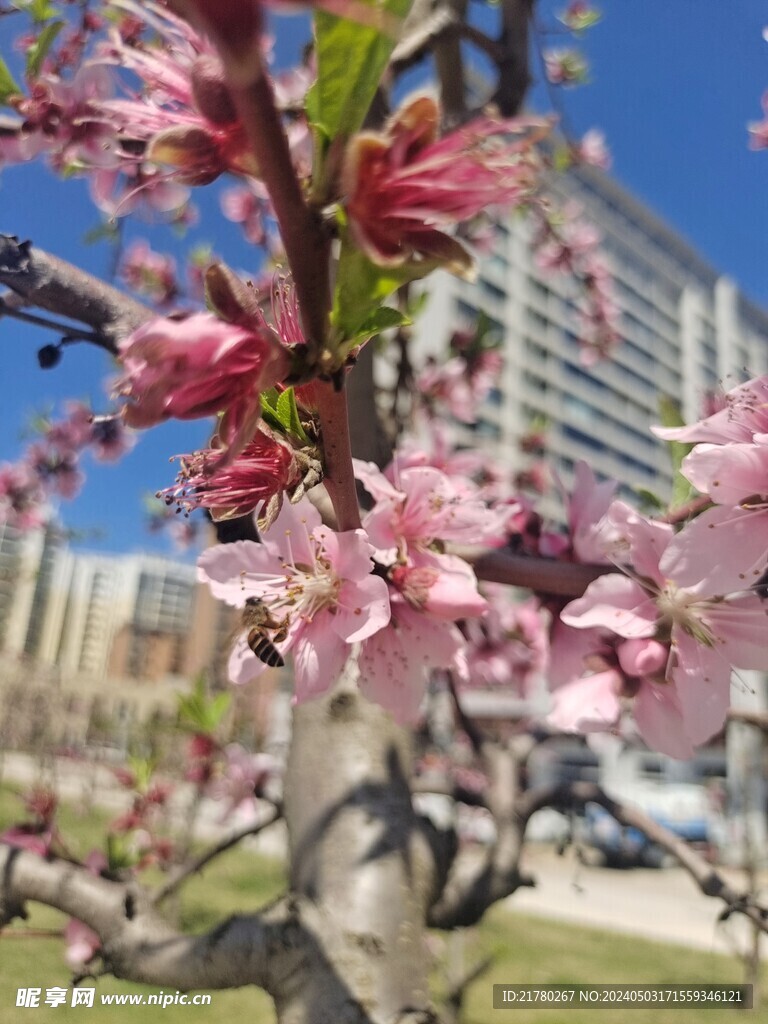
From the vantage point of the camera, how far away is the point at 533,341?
34031mm

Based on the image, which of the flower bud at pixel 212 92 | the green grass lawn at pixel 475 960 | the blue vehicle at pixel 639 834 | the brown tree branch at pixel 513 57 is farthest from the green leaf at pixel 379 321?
the brown tree branch at pixel 513 57

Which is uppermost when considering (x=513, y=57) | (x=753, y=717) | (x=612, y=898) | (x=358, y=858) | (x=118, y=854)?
(x=513, y=57)

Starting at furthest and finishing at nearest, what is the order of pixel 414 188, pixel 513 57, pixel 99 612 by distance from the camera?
pixel 99 612, pixel 513 57, pixel 414 188

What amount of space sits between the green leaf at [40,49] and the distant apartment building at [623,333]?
24.6 metres

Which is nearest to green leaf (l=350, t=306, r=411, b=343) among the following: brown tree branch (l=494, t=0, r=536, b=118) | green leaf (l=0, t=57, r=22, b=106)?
green leaf (l=0, t=57, r=22, b=106)

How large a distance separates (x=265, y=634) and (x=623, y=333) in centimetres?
3562

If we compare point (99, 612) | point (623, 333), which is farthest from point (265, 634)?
point (99, 612)

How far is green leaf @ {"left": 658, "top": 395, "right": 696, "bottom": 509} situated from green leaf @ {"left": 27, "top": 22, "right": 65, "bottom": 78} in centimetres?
120

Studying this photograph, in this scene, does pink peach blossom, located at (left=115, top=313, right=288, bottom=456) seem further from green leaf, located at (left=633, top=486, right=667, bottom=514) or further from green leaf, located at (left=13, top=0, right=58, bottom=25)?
green leaf, located at (left=13, top=0, right=58, bottom=25)

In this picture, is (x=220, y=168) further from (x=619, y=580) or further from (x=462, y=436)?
(x=462, y=436)

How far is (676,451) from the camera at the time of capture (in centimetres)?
84

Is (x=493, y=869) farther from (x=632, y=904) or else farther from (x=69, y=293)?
(x=632, y=904)

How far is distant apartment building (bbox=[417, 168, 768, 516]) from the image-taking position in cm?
3094

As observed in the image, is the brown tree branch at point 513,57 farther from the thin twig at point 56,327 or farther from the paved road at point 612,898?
the paved road at point 612,898
